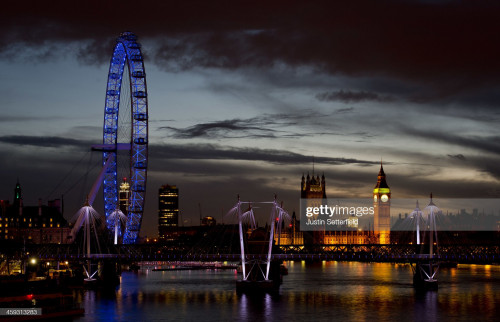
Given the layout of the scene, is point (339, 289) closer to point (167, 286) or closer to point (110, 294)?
point (167, 286)

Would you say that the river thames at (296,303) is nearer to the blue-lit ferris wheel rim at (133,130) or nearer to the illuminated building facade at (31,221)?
the blue-lit ferris wheel rim at (133,130)

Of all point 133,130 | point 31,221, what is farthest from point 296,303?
point 31,221

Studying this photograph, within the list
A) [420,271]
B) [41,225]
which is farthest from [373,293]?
[41,225]

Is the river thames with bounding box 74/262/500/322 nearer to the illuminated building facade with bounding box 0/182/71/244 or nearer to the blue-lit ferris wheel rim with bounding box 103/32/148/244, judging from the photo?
the blue-lit ferris wheel rim with bounding box 103/32/148/244

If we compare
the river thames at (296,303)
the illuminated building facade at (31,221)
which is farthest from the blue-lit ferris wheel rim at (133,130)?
the illuminated building facade at (31,221)

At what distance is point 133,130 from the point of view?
343ft

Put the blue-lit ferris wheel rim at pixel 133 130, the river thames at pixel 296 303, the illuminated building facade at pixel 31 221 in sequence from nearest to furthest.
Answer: the river thames at pixel 296 303 < the blue-lit ferris wheel rim at pixel 133 130 < the illuminated building facade at pixel 31 221

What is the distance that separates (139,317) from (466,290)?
1771 inches

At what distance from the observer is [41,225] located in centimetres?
17725

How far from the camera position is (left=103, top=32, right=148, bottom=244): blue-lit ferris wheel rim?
101m

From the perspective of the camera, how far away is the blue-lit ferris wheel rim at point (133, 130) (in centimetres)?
10062

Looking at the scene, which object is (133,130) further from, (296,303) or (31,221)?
(31,221)

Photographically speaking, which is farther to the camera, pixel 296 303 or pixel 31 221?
pixel 31 221

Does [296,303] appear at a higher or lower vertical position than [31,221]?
lower
